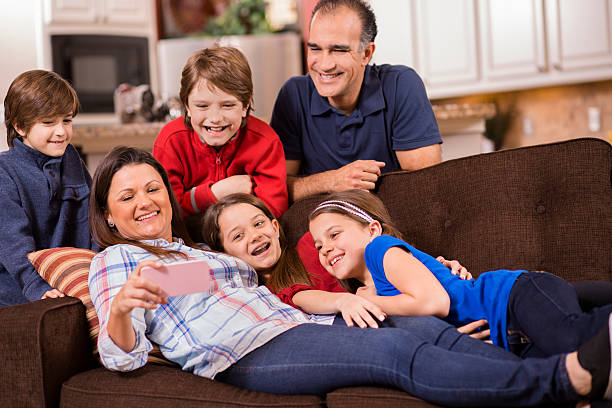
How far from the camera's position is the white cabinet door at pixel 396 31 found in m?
4.70

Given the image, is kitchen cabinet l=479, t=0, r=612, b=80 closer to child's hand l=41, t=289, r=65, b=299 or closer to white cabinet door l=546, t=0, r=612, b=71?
white cabinet door l=546, t=0, r=612, b=71

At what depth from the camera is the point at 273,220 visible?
6.42ft

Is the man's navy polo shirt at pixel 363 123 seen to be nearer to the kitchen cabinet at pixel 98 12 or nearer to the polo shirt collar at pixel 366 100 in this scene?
the polo shirt collar at pixel 366 100

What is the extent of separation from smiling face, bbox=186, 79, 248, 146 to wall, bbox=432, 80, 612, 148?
10.9 feet

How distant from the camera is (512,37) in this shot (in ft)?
14.9

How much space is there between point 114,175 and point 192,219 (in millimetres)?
424

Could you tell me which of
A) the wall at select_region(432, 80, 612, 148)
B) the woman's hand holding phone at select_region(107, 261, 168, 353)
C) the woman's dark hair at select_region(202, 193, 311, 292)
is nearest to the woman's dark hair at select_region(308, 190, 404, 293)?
the woman's dark hair at select_region(202, 193, 311, 292)

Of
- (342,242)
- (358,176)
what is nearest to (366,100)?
(358,176)

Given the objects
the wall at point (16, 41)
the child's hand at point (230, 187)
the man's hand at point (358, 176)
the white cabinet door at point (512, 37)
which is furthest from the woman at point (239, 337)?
the white cabinet door at point (512, 37)

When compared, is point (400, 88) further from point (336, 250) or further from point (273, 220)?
point (336, 250)

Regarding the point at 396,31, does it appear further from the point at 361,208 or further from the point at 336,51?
the point at 361,208

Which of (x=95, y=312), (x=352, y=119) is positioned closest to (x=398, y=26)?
(x=352, y=119)

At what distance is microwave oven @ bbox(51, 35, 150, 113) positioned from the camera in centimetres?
500

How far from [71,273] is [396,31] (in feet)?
11.9
